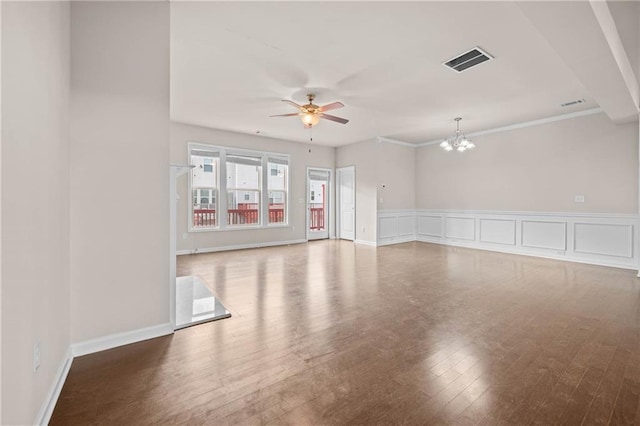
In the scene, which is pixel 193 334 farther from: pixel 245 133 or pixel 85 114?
pixel 245 133

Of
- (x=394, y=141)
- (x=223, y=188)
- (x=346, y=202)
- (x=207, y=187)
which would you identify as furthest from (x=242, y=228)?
(x=394, y=141)

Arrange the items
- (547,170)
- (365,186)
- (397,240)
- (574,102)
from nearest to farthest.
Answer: (574,102) < (547,170) < (365,186) < (397,240)

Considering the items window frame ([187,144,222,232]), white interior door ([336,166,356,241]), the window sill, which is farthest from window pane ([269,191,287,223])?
white interior door ([336,166,356,241])

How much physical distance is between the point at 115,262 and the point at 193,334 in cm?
87

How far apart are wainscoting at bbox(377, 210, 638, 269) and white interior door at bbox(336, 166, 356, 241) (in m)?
1.05

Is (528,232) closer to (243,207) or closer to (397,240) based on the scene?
(397,240)

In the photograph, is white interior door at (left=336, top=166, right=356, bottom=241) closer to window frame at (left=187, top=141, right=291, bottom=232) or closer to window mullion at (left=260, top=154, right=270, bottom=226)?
window frame at (left=187, top=141, right=291, bottom=232)

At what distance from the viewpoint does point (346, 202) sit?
8.55 metres

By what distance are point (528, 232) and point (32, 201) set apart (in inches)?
294

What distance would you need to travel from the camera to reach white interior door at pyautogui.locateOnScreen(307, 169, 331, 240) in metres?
8.50

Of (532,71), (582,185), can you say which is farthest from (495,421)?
(582,185)

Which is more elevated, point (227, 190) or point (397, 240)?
point (227, 190)

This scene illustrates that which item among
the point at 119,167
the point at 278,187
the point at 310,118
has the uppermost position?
the point at 310,118

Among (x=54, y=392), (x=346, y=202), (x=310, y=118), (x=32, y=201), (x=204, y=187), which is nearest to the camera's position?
(x=32, y=201)
